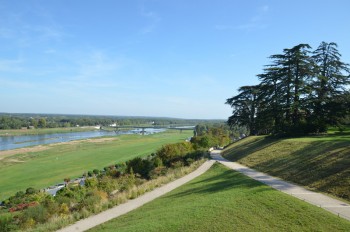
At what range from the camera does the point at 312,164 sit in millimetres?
16625

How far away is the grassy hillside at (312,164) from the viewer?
44.5 feet

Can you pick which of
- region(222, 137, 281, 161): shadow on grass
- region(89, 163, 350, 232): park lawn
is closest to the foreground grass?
region(89, 163, 350, 232): park lawn

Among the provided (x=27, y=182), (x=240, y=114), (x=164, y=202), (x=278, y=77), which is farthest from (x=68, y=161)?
(x=164, y=202)

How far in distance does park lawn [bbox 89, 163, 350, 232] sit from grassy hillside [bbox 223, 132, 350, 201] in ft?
8.64

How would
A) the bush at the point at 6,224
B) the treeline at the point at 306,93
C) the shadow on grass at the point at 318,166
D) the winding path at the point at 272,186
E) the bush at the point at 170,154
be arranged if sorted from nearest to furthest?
the winding path at the point at 272,186
the shadow on grass at the point at 318,166
the bush at the point at 6,224
the treeline at the point at 306,93
the bush at the point at 170,154

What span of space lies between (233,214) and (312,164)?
8487 millimetres

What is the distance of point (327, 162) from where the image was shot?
52.4ft

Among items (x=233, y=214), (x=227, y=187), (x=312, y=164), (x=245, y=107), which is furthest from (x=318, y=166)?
(x=245, y=107)

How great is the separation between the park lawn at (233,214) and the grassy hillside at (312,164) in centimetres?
263

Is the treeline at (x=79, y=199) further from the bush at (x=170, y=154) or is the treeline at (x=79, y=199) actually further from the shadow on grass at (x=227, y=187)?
the shadow on grass at (x=227, y=187)

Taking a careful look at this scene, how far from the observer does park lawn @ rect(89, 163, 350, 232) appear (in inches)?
369

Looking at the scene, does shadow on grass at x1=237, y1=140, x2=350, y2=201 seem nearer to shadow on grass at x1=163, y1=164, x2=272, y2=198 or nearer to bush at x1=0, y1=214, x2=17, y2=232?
shadow on grass at x1=163, y1=164, x2=272, y2=198

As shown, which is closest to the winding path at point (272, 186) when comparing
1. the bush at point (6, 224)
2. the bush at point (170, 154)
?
the bush at point (6, 224)

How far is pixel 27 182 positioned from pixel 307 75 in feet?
111
